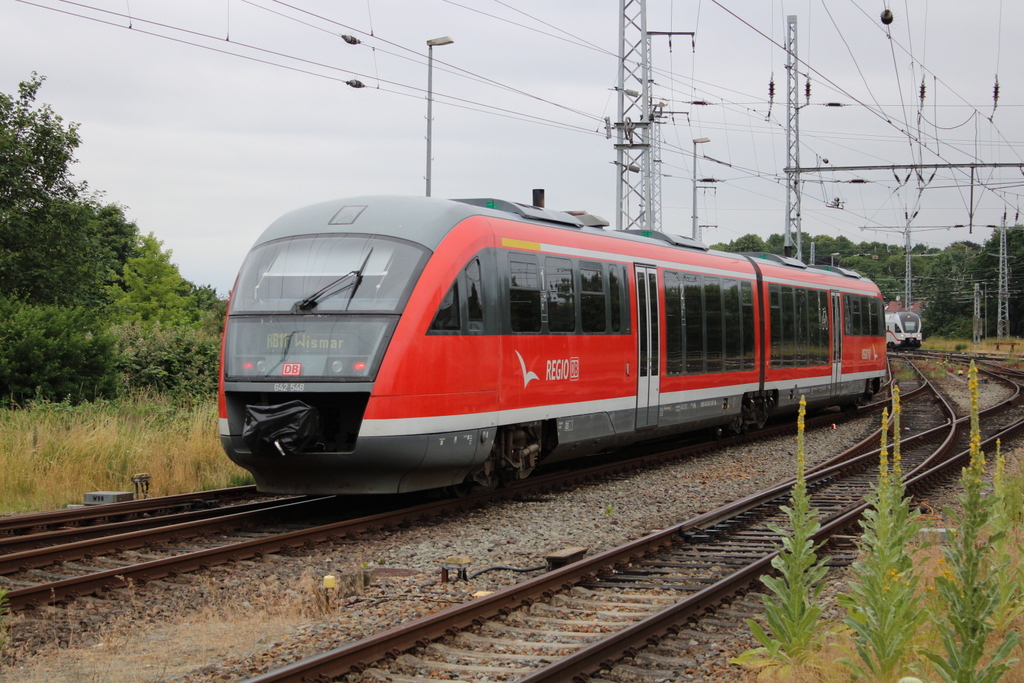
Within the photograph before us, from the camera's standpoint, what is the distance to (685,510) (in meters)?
11.5

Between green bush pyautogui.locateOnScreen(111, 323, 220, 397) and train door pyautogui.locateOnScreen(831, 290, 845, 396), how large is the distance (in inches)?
539

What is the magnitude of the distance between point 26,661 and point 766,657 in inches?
164

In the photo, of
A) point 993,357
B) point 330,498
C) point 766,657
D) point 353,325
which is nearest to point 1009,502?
point 766,657

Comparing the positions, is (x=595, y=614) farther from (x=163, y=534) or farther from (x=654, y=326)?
(x=654, y=326)

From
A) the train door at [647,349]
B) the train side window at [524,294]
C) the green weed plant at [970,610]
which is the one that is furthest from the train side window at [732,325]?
the green weed plant at [970,610]

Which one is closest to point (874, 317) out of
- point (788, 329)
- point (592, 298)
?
point (788, 329)

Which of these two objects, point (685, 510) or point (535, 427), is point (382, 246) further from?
point (685, 510)

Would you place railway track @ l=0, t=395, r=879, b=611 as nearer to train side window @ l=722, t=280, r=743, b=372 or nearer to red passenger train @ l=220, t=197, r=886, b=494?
red passenger train @ l=220, t=197, r=886, b=494

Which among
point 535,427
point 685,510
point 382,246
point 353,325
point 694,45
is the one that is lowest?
point 685,510

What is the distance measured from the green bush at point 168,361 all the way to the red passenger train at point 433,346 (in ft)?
38.5

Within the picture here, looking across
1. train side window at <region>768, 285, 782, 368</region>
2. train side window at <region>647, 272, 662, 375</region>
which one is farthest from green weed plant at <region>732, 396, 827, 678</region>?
train side window at <region>768, 285, 782, 368</region>

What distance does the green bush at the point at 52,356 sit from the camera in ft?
58.0

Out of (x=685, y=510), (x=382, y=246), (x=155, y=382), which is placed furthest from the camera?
(x=155, y=382)

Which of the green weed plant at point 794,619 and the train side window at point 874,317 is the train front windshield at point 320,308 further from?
the train side window at point 874,317
